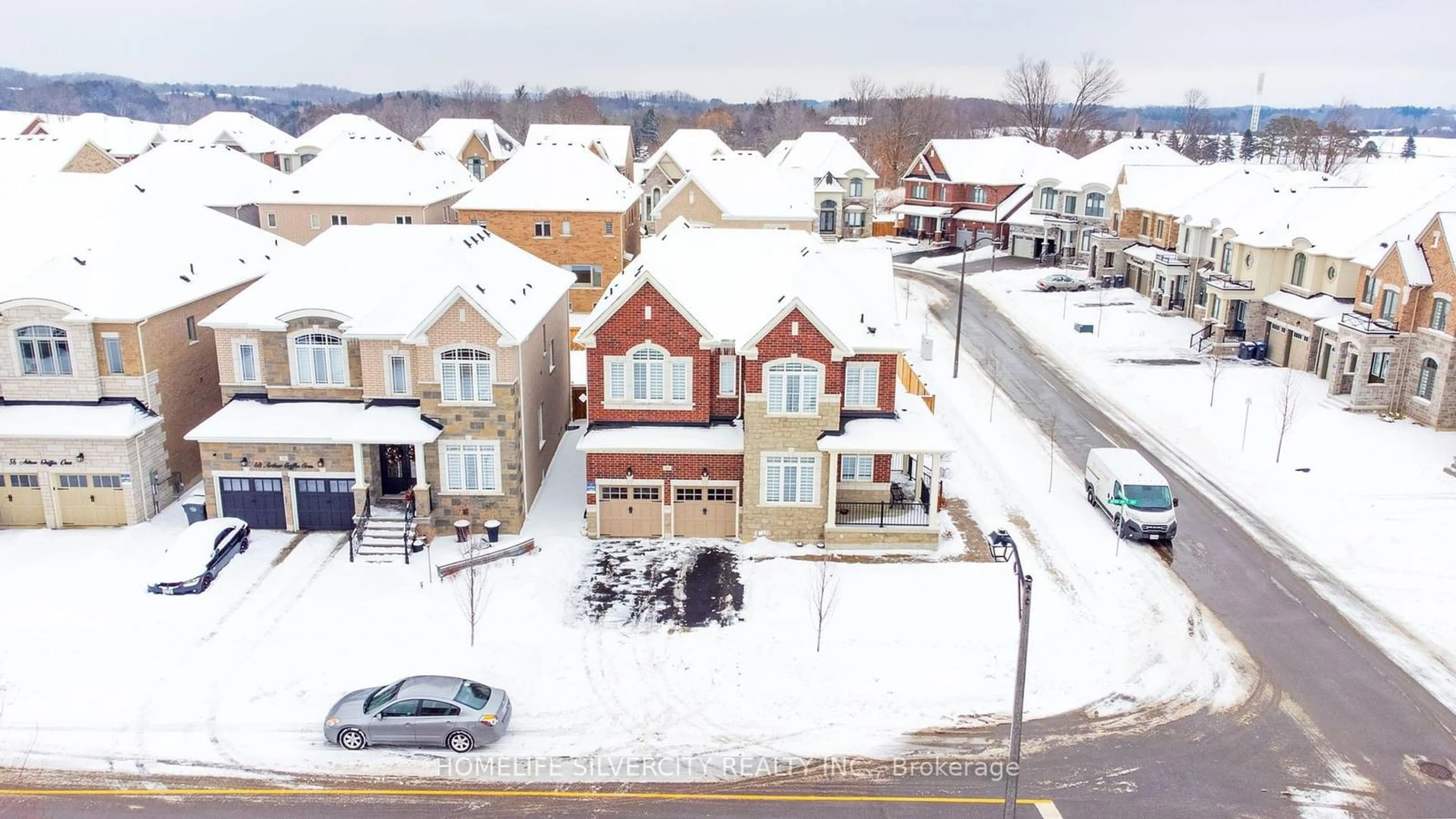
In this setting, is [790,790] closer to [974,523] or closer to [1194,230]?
[974,523]

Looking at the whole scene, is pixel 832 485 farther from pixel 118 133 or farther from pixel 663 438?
pixel 118 133

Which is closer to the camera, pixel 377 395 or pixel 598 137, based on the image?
pixel 377 395

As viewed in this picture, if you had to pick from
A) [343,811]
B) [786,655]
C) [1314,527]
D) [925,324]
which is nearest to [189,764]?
[343,811]

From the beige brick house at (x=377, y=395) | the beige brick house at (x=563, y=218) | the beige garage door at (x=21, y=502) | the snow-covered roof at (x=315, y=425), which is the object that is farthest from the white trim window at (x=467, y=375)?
the beige brick house at (x=563, y=218)


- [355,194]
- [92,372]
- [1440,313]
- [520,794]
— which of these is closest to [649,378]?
[520,794]

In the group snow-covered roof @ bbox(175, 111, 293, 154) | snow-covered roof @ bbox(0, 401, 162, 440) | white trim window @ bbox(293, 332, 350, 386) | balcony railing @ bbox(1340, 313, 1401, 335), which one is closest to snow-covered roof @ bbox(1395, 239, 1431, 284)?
balcony railing @ bbox(1340, 313, 1401, 335)

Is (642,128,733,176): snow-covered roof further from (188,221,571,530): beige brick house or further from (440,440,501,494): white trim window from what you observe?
(440,440,501,494): white trim window

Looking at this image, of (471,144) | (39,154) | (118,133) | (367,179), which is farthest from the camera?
(118,133)
